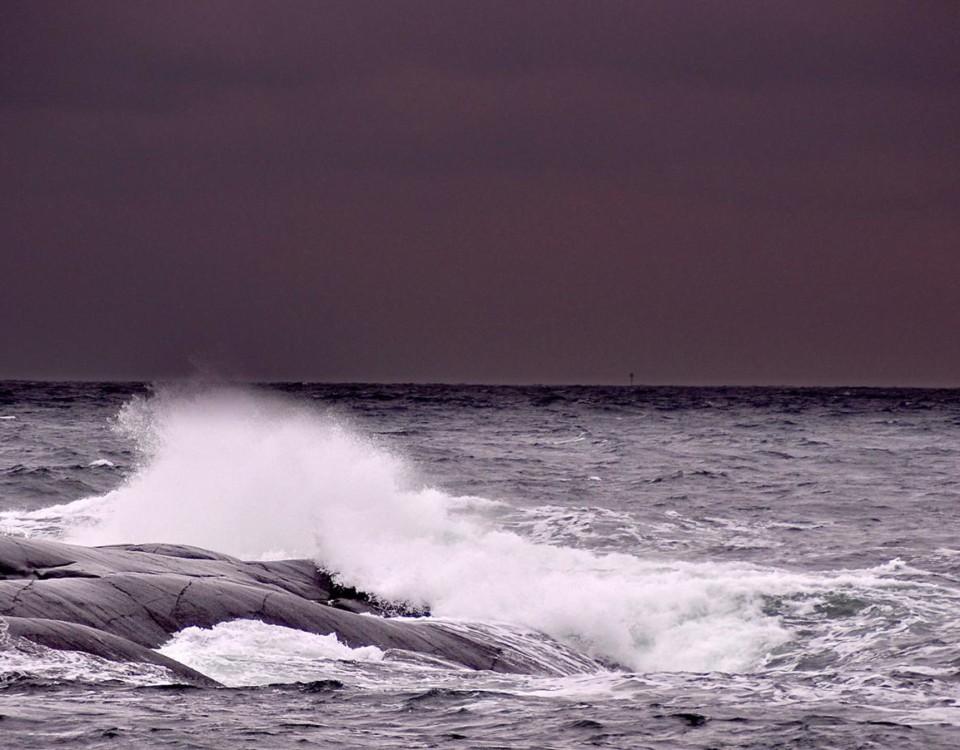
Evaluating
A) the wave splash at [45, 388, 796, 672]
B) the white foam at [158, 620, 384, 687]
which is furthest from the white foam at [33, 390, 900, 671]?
the white foam at [158, 620, 384, 687]

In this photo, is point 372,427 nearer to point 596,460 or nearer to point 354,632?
point 596,460

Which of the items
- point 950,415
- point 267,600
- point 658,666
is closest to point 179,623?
point 267,600

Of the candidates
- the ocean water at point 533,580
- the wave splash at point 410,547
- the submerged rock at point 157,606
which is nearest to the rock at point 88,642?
the submerged rock at point 157,606

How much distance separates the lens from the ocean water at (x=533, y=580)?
10.7 meters

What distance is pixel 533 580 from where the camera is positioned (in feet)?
64.5

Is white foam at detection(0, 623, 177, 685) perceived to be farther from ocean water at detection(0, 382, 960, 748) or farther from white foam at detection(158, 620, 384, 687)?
white foam at detection(158, 620, 384, 687)

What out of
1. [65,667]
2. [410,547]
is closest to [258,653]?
[65,667]

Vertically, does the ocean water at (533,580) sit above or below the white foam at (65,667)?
below

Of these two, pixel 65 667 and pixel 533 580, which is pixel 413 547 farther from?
pixel 65 667

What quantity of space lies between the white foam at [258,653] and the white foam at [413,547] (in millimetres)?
4068

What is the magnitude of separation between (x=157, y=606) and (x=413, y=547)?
7.74 metres

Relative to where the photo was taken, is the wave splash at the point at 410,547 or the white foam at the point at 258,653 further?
the wave splash at the point at 410,547

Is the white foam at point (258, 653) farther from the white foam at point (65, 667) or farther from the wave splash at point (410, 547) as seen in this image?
the wave splash at point (410, 547)

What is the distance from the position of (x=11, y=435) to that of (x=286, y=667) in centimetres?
3895
